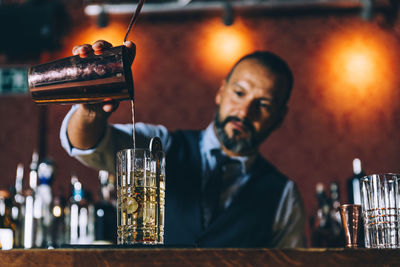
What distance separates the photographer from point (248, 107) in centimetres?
216

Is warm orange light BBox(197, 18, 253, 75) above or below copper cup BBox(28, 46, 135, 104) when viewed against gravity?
above

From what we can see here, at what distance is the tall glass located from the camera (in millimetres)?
861

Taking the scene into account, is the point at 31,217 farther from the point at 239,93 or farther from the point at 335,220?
the point at 335,220

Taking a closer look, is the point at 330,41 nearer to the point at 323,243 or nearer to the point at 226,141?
the point at 226,141

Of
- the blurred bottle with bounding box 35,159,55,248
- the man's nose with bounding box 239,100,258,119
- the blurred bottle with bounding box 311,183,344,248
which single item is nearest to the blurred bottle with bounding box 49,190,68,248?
the blurred bottle with bounding box 35,159,55,248

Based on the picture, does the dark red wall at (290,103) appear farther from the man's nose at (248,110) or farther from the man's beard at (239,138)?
the man's nose at (248,110)

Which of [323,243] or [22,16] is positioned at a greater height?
[22,16]

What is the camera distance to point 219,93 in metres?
2.37

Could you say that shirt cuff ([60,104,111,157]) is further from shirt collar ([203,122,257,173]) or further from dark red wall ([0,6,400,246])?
dark red wall ([0,6,400,246])

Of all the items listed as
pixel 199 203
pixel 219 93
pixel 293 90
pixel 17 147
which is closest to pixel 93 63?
pixel 199 203

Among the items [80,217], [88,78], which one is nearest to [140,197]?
[88,78]

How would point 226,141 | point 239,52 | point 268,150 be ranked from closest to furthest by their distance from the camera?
point 226,141, point 268,150, point 239,52

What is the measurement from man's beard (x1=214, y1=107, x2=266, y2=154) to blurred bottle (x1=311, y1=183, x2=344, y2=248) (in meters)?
0.37

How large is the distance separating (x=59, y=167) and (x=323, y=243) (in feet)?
4.19
